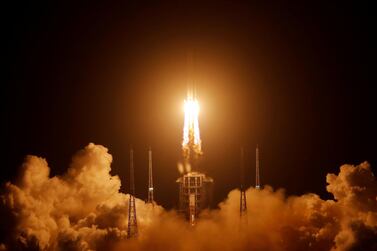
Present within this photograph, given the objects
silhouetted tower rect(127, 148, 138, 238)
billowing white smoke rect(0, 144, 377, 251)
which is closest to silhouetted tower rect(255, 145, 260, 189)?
billowing white smoke rect(0, 144, 377, 251)

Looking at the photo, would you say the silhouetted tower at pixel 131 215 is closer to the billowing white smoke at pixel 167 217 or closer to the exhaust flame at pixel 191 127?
the billowing white smoke at pixel 167 217

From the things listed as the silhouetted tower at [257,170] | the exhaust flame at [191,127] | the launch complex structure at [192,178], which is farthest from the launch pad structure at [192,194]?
the silhouetted tower at [257,170]

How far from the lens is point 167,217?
52.4m

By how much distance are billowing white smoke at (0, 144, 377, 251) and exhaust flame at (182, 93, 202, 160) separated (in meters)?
3.75

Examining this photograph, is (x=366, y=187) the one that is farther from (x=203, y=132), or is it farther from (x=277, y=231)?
(x=203, y=132)

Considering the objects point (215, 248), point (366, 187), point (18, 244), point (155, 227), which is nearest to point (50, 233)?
point (18, 244)

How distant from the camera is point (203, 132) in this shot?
200 feet

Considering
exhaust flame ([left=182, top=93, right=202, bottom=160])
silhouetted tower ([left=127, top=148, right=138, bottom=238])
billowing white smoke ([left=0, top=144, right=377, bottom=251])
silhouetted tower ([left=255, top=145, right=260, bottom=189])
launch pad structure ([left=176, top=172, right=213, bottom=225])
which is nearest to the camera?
billowing white smoke ([left=0, top=144, right=377, bottom=251])

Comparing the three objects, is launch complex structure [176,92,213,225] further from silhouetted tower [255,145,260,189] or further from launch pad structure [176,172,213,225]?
silhouetted tower [255,145,260,189]

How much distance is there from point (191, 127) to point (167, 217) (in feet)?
18.1

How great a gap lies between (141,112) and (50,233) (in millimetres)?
13192

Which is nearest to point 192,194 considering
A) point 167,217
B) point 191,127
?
point 167,217

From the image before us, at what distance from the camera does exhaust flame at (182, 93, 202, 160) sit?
53.0 meters

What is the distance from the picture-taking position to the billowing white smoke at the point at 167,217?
1928 inches
